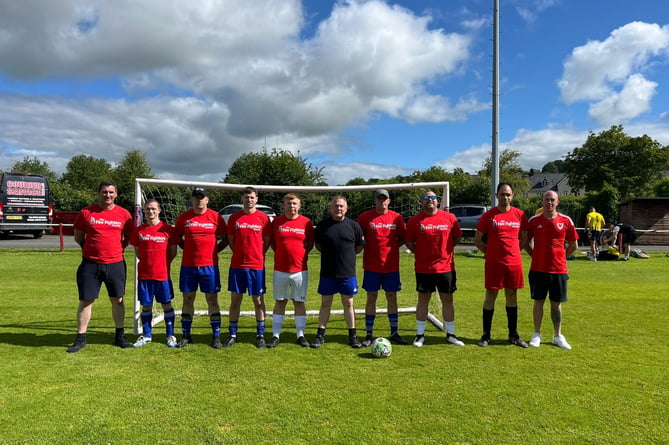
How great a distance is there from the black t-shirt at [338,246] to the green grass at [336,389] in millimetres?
933

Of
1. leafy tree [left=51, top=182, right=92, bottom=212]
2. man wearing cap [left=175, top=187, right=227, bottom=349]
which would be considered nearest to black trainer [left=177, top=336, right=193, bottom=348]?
man wearing cap [left=175, top=187, right=227, bottom=349]

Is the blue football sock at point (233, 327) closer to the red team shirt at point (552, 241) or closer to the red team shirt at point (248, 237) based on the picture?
the red team shirt at point (248, 237)

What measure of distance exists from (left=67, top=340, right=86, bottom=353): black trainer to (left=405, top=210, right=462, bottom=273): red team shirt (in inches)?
159

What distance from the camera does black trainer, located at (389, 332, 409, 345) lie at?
17.1 feet

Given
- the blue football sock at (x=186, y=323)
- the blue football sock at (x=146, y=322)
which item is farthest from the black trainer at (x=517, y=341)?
the blue football sock at (x=146, y=322)

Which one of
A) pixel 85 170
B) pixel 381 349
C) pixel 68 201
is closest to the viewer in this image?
pixel 381 349

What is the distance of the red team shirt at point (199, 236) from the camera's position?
4.95 meters

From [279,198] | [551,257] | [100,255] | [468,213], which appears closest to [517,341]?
[551,257]

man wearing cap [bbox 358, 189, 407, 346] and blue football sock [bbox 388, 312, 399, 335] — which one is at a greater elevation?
man wearing cap [bbox 358, 189, 407, 346]

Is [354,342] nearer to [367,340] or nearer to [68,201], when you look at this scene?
[367,340]

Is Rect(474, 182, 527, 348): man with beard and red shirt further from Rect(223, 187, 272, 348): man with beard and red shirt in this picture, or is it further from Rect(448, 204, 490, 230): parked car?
Rect(448, 204, 490, 230): parked car

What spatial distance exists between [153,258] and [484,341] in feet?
13.5

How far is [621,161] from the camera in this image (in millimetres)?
37750

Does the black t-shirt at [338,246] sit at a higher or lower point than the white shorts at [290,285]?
higher
